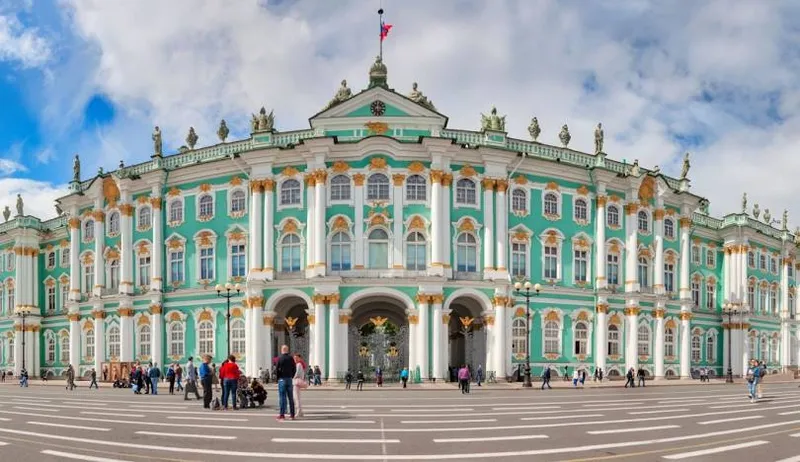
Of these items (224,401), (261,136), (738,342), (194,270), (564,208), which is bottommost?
(738,342)

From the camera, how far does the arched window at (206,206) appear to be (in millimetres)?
49312

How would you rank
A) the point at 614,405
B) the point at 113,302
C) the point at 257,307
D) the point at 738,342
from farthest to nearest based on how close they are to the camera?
1. the point at 738,342
2. the point at 113,302
3. the point at 257,307
4. the point at 614,405

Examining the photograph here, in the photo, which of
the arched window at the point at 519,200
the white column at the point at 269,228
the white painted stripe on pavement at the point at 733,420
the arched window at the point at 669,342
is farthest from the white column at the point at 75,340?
the white painted stripe on pavement at the point at 733,420

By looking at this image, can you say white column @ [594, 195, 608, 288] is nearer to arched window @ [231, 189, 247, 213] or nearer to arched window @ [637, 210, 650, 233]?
arched window @ [637, 210, 650, 233]

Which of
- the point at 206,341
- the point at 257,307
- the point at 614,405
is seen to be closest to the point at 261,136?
the point at 257,307

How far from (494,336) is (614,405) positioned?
18.6 metres

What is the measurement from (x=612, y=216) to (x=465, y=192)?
12879mm

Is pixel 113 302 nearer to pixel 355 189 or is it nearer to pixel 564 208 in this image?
pixel 355 189

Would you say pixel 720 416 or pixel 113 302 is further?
pixel 113 302

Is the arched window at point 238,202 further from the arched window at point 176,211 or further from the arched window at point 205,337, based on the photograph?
the arched window at point 205,337

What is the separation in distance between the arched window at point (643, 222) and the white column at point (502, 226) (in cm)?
1296

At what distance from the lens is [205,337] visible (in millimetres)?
48875

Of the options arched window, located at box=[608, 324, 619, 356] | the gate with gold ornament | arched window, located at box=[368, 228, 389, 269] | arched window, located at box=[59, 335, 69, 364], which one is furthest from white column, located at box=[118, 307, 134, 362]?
arched window, located at box=[608, 324, 619, 356]

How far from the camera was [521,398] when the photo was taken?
30672 mm
